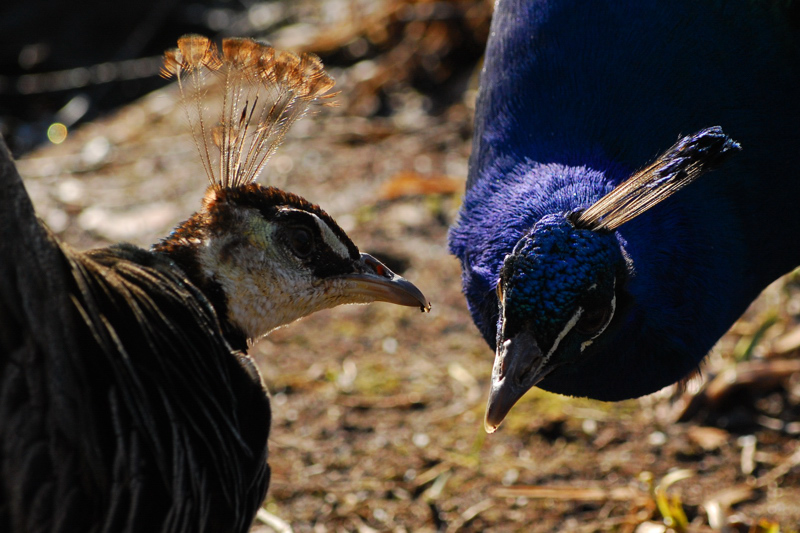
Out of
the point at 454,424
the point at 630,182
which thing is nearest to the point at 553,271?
the point at 630,182

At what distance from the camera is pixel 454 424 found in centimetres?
301

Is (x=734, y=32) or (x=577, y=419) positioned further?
(x=577, y=419)

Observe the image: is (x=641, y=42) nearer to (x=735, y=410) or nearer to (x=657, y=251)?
(x=657, y=251)

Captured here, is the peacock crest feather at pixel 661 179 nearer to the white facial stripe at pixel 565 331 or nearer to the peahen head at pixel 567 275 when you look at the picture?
the peahen head at pixel 567 275

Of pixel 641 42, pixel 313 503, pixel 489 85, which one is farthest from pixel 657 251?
pixel 313 503

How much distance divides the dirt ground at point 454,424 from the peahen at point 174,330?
775 mm

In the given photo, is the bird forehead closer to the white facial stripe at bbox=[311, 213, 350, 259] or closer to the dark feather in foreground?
the white facial stripe at bbox=[311, 213, 350, 259]

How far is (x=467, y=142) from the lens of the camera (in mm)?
4770

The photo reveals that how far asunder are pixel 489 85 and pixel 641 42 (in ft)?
1.40

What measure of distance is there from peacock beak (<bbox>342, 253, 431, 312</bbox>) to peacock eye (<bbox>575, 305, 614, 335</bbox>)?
454 millimetres

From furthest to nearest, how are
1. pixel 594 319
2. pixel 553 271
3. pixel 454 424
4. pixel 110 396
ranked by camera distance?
pixel 454 424
pixel 594 319
pixel 553 271
pixel 110 396

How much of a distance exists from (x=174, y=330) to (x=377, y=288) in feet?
1.91

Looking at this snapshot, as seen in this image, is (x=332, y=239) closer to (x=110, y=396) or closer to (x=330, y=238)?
(x=330, y=238)

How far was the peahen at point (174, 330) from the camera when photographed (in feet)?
5.00
